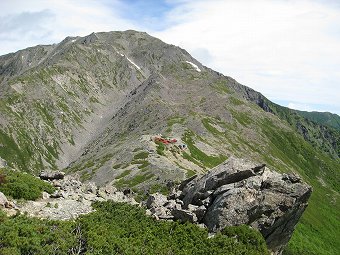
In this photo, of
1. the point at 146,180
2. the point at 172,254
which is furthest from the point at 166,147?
the point at 172,254

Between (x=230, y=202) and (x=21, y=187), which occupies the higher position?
(x=230, y=202)

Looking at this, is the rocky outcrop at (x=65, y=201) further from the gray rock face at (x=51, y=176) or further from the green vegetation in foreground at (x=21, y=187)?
the green vegetation in foreground at (x=21, y=187)

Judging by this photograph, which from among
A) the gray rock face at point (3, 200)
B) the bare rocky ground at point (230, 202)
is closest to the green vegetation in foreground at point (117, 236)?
the bare rocky ground at point (230, 202)

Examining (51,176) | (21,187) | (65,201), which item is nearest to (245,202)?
(65,201)

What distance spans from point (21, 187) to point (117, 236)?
17.0 meters

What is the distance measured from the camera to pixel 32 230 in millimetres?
39062

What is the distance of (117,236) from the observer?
43.9m

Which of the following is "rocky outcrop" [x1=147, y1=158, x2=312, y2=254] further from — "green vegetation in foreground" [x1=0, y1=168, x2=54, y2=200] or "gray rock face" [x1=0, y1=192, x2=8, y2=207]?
"gray rock face" [x1=0, y1=192, x2=8, y2=207]

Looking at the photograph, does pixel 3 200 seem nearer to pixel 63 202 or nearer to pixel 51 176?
pixel 63 202

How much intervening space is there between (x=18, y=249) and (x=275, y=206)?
3579 centimetres

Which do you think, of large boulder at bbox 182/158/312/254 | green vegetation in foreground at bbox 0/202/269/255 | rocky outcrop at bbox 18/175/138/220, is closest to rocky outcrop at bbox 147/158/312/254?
large boulder at bbox 182/158/312/254

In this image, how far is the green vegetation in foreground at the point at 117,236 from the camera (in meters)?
37.3

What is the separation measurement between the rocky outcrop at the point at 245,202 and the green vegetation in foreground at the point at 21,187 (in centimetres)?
1650

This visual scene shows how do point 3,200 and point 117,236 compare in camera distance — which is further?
point 3,200
